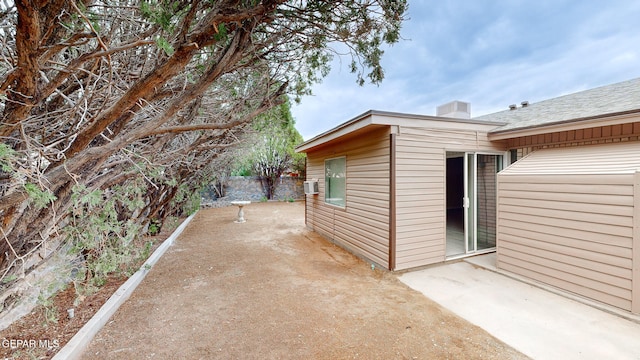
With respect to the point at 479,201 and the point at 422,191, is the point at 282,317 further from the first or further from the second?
the point at 479,201

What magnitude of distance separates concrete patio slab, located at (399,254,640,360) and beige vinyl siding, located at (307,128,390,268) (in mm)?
905

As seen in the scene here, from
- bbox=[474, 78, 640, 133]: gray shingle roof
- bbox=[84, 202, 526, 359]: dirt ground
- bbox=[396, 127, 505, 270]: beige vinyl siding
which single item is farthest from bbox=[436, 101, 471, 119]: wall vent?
bbox=[84, 202, 526, 359]: dirt ground

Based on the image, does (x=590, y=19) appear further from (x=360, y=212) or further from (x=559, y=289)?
(x=360, y=212)

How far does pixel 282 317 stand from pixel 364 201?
8.98 feet

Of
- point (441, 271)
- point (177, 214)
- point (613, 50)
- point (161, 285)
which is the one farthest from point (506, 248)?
point (177, 214)

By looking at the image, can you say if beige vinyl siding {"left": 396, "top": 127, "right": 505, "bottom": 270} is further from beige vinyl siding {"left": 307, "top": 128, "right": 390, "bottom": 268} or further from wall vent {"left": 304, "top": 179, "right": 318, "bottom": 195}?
Answer: wall vent {"left": 304, "top": 179, "right": 318, "bottom": 195}

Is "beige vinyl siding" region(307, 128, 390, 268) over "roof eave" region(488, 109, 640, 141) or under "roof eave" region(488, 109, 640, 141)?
under

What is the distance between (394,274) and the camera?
13.4 ft

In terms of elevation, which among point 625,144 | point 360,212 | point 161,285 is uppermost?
point 625,144

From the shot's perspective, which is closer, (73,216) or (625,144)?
(73,216)

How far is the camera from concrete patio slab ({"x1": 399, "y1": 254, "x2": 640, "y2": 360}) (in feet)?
7.40

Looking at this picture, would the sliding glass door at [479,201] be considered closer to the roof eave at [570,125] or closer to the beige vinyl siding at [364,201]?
the roof eave at [570,125]

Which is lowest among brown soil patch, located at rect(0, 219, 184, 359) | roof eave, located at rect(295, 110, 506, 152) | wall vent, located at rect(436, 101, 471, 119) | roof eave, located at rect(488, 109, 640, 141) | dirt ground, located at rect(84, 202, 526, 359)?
dirt ground, located at rect(84, 202, 526, 359)

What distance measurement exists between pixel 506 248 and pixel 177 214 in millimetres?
10933
